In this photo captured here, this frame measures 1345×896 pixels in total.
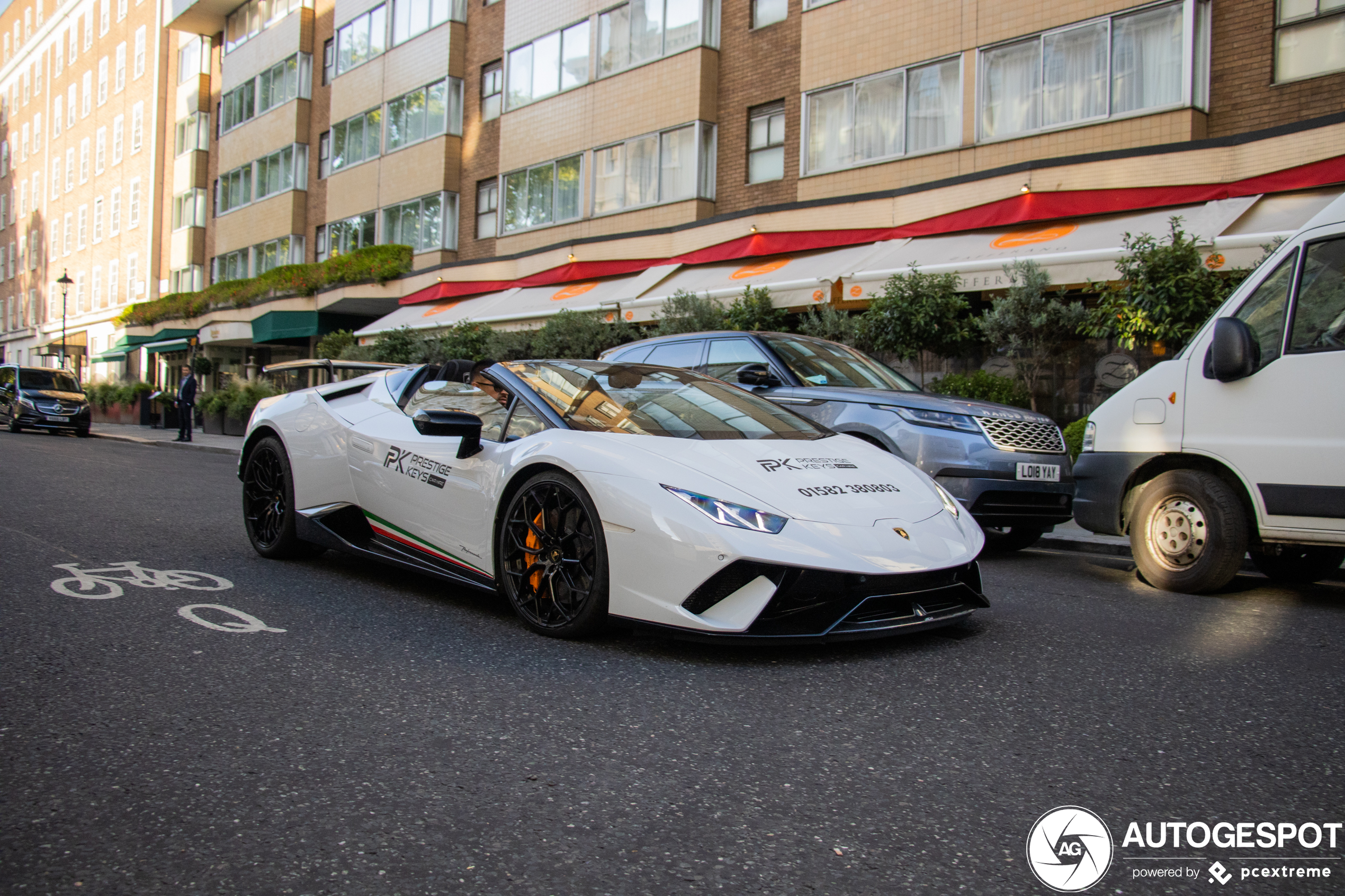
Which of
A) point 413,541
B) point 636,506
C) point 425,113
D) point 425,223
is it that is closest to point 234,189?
point 425,113

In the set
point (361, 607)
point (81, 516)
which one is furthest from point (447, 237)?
point (361, 607)

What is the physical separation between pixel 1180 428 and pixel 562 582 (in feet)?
12.5

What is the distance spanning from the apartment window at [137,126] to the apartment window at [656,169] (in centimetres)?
3362

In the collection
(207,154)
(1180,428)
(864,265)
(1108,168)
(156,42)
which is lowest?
(1180,428)

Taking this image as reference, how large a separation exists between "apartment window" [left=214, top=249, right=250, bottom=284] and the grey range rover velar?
34.1 meters

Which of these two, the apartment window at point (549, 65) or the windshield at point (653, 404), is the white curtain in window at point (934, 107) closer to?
the apartment window at point (549, 65)

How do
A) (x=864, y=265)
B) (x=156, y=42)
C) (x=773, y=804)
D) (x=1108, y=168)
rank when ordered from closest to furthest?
(x=773, y=804), (x=1108, y=168), (x=864, y=265), (x=156, y=42)

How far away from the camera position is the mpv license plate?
23.7ft

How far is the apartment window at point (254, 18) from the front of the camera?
36688 millimetres

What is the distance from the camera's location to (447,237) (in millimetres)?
28250

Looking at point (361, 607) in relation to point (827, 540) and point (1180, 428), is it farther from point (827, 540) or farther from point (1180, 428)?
point (1180, 428)

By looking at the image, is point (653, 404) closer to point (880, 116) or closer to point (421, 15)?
point (880, 116)

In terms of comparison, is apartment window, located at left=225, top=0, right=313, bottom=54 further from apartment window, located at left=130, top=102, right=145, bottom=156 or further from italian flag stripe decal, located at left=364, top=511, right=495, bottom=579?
italian flag stripe decal, located at left=364, top=511, right=495, bottom=579
